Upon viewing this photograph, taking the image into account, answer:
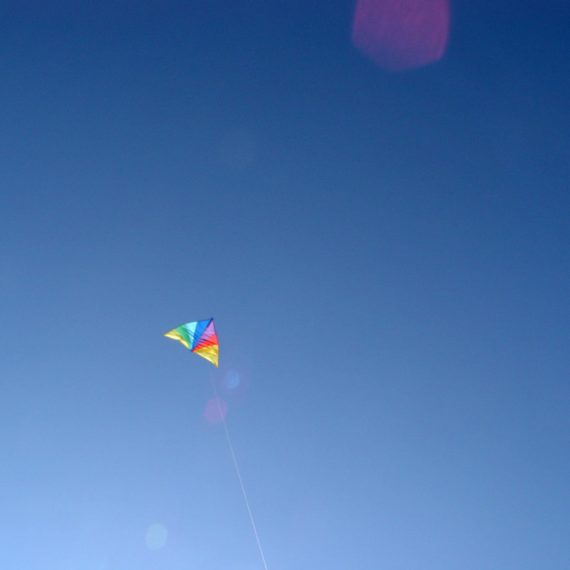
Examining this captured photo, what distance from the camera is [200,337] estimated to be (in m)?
14.2

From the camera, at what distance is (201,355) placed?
14227 millimetres

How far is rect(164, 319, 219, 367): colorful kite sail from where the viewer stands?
14.0 m

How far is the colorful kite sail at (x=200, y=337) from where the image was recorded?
1400 cm
